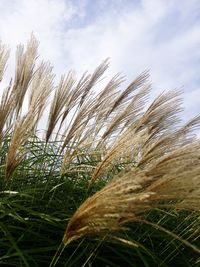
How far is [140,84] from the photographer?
4105 millimetres

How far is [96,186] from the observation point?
3025mm

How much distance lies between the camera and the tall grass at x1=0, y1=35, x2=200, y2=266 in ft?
5.17

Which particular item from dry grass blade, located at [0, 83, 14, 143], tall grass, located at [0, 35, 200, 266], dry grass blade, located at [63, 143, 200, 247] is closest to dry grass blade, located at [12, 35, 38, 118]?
tall grass, located at [0, 35, 200, 266]

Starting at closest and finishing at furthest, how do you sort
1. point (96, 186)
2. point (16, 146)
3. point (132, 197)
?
point (132, 197)
point (16, 146)
point (96, 186)

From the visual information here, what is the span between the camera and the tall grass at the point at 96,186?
62.0 inches

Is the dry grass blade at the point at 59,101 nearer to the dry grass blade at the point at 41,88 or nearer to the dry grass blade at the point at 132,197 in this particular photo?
the dry grass blade at the point at 41,88

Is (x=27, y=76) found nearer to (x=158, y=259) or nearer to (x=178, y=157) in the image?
(x=158, y=259)

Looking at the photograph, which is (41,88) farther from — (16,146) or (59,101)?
(16,146)

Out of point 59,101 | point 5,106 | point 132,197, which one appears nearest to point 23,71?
point 59,101

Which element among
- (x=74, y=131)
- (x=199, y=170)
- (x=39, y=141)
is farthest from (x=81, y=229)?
(x=39, y=141)

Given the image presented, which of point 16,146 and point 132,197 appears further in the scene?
point 16,146

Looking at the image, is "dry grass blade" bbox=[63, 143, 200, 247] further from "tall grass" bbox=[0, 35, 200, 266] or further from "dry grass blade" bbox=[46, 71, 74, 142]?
"dry grass blade" bbox=[46, 71, 74, 142]

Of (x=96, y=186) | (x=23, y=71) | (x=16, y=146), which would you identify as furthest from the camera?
(x=23, y=71)

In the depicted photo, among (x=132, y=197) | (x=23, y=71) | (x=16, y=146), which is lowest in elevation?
(x=132, y=197)
